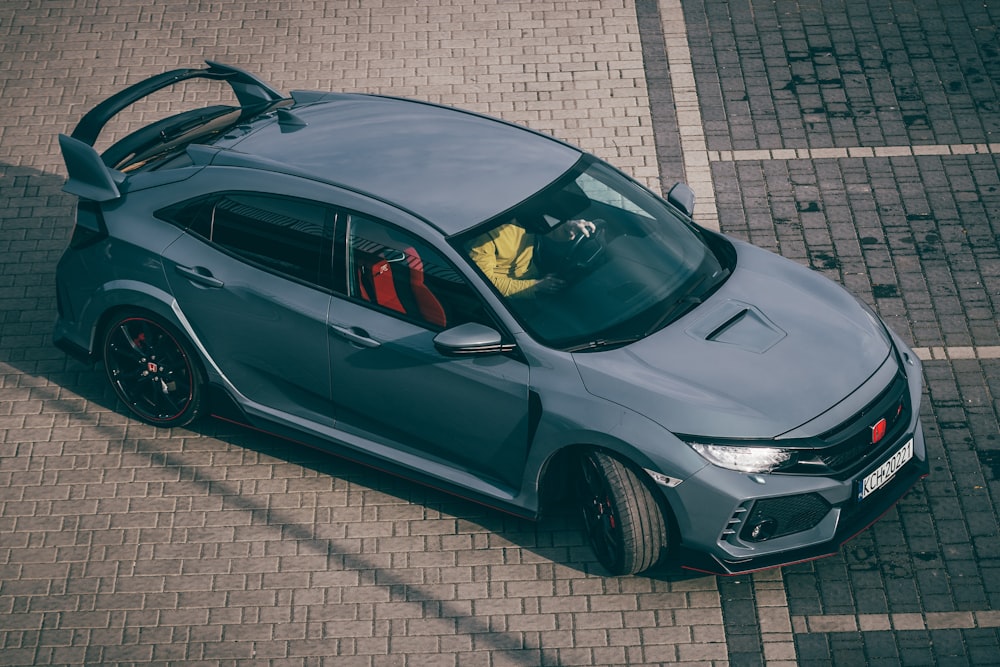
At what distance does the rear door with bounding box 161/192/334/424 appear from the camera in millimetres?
6746

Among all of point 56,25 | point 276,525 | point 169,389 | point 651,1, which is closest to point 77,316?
point 169,389

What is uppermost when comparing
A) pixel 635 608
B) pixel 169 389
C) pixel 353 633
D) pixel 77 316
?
pixel 77 316

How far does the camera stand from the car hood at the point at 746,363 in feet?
19.8

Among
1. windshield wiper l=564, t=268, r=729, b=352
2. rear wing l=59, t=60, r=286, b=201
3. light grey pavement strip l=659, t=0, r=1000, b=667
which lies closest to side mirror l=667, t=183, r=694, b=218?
windshield wiper l=564, t=268, r=729, b=352

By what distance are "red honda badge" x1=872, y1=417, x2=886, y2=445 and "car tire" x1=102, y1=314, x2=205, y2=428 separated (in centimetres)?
382

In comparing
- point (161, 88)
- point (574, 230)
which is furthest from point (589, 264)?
point (161, 88)

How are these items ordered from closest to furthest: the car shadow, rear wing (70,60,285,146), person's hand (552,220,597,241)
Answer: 1. person's hand (552,220,597,241)
2. the car shadow
3. rear wing (70,60,285,146)

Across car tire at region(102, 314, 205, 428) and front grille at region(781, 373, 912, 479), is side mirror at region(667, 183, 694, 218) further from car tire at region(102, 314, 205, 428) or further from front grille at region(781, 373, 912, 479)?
car tire at region(102, 314, 205, 428)

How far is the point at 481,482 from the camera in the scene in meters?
6.67

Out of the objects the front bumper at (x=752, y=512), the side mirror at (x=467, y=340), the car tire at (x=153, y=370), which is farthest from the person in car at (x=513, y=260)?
the car tire at (x=153, y=370)

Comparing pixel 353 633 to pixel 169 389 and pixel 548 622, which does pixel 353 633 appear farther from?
pixel 169 389

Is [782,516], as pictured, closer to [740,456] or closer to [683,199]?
[740,456]

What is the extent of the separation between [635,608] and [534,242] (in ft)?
6.61

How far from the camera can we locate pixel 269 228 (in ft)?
22.6
